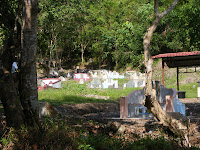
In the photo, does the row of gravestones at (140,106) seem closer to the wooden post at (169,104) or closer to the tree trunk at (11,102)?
the wooden post at (169,104)

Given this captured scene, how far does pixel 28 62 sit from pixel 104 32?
49.3 m

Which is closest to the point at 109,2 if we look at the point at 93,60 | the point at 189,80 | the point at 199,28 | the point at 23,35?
the point at 93,60

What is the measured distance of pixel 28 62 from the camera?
6.76m

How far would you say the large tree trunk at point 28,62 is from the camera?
6.76 meters

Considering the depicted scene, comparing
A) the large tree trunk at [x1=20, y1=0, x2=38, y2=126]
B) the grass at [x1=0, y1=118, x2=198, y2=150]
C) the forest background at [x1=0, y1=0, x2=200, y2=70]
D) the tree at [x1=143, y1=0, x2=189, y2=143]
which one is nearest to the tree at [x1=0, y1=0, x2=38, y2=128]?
the large tree trunk at [x1=20, y1=0, x2=38, y2=126]

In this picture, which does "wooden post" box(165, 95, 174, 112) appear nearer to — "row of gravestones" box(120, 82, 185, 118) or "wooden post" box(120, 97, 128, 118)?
"row of gravestones" box(120, 82, 185, 118)

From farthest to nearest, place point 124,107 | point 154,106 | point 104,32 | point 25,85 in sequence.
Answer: point 104,32
point 124,107
point 154,106
point 25,85

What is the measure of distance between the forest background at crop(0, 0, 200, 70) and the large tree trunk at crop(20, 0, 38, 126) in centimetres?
2036

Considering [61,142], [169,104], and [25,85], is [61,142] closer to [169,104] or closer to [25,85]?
[25,85]

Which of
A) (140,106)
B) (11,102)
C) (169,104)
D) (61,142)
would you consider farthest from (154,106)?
(140,106)

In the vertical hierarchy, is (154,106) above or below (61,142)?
above

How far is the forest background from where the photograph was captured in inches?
1339

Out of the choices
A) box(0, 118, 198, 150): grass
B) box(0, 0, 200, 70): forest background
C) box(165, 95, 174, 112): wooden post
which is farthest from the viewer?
box(0, 0, 200, 70): forest background

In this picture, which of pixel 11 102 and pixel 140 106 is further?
pixel 140 106
